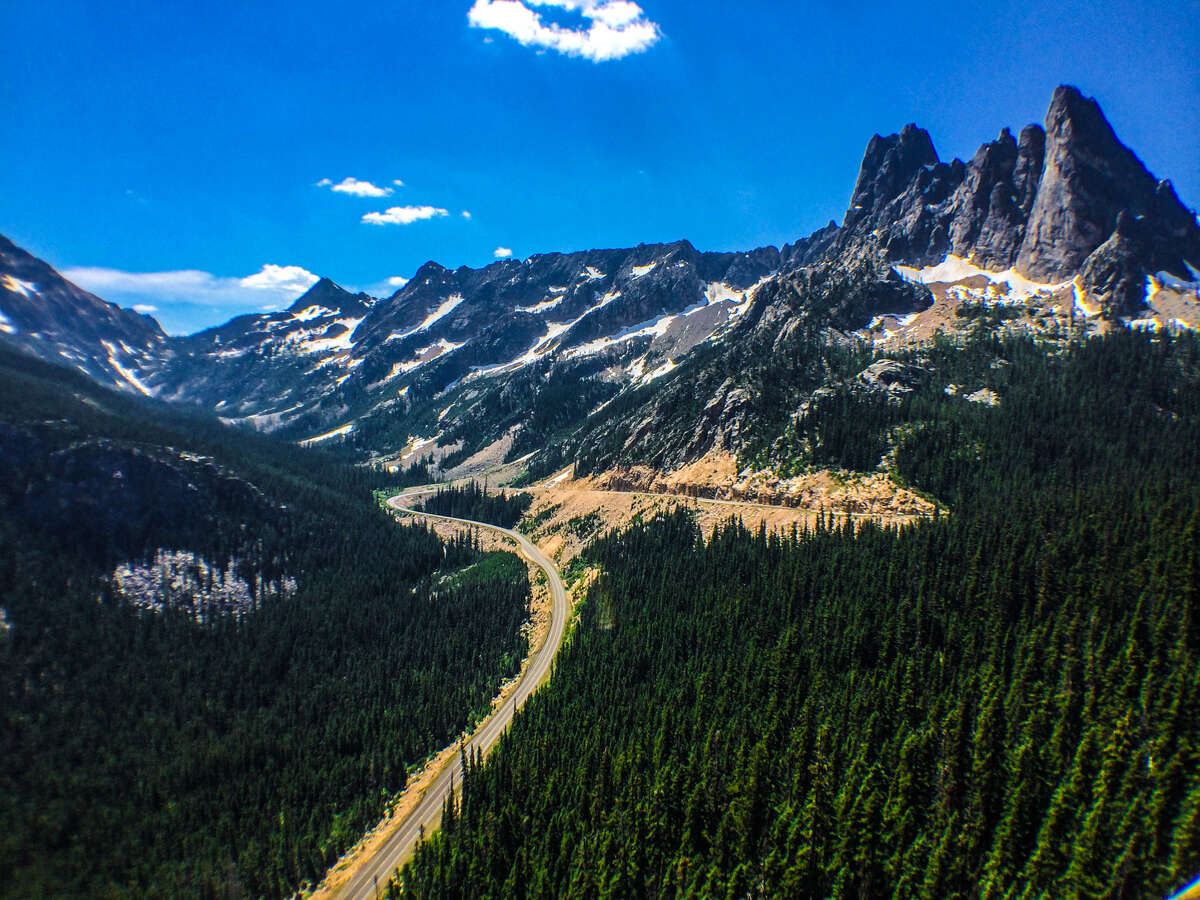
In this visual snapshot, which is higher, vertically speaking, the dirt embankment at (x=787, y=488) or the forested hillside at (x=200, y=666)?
the dirt embankment at (x=787, y=488)

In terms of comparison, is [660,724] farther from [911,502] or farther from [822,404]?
[822,404]

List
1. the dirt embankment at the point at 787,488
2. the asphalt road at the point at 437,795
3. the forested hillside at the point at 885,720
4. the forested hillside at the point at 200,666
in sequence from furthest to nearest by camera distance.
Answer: the dirt embankment at the point at 787,488
the forested hillside at the point at 200,666
the asphalt road at the point at 437,795
the forested hillside at the point at 885,720

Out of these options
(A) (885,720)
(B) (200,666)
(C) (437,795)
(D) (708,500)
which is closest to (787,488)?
(D) (708,500)

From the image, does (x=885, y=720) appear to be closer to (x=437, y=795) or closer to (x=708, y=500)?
(x=437, y=795)

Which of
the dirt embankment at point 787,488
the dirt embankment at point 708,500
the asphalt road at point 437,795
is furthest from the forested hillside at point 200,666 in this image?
the dirt embankment at point 787,488

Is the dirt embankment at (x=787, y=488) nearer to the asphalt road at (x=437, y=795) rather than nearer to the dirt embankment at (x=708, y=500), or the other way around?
the dirt embankment at (x=708, y=500)

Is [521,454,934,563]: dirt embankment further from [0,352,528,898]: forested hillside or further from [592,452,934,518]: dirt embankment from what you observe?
[0,352,528,898]: forested hillside

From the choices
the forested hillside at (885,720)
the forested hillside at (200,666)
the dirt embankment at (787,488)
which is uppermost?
the dirt embankment at (787,488)
